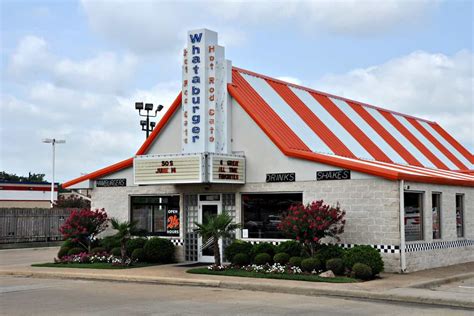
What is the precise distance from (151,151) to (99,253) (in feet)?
14.6

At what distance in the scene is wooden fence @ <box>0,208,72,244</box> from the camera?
37.4 meters

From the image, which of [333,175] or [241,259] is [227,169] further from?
[333,175]

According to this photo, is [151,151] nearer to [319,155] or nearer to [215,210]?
[215,210]

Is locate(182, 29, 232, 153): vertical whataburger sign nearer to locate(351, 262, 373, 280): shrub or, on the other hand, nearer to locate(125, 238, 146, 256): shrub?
locate(125, 238, 146, 256): shrub

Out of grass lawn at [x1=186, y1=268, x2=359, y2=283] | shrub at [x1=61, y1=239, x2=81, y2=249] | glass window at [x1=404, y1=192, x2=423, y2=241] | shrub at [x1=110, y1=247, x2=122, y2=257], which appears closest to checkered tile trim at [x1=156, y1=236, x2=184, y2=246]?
shrub at [x1=110, y1=247, x2=122, y2=257]

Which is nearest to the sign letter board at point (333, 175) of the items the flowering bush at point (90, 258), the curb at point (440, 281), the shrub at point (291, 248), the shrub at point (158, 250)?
the shrub at point (291, 248)

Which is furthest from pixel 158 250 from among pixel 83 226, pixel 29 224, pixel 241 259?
pixel 29 224

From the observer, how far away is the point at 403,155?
29.4 meters

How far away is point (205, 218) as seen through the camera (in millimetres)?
24422

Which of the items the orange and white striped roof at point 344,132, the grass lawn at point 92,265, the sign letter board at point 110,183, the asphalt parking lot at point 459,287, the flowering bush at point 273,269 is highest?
the orange and white striped roof at point 344,132

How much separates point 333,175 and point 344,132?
6.13 m

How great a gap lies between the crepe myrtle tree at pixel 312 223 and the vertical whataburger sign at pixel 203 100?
183 inches

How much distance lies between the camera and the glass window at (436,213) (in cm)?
2308

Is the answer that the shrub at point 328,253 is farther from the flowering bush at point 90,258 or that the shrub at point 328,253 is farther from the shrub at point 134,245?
the flowering bush at point 90,258
